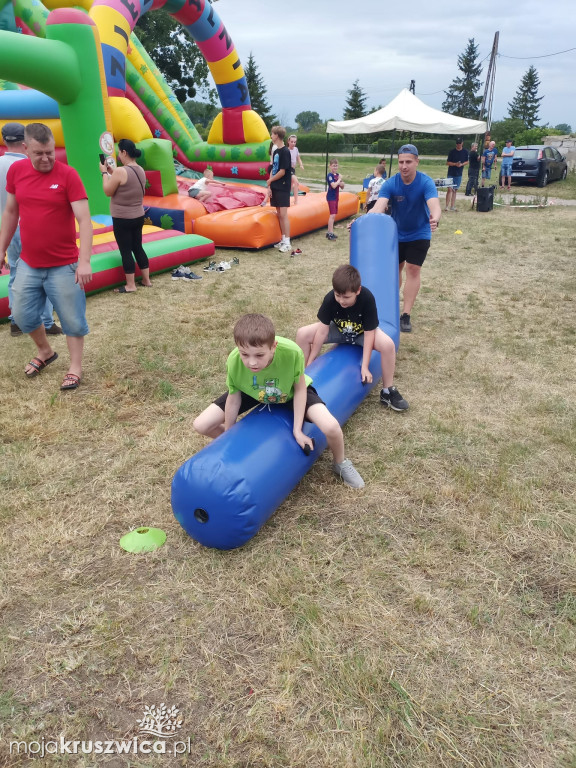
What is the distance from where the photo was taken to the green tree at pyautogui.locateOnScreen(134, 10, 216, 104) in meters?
33.7

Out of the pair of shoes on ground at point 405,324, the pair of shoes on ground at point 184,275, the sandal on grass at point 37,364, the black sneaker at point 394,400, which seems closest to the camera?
the black sneaker at point 394,400

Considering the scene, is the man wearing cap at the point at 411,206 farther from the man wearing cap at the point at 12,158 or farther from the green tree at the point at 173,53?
the green tree at the point at 173,53

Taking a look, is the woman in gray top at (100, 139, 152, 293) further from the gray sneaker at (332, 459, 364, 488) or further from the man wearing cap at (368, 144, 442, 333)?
the gray sneaker at (332, 459, 364, 488)

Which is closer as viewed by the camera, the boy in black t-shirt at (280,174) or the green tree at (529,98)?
the boy in black t-shirt at (280,174)

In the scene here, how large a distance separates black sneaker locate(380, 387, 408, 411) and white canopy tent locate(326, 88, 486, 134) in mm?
12882

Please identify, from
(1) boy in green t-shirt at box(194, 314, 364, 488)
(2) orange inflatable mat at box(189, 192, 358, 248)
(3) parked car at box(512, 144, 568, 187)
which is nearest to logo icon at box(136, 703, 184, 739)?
(1) boy in green t-shirt at box(194, 314, 364, 488)

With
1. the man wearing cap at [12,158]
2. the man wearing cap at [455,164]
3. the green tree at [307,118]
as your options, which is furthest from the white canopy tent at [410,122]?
the green tree at [307,118]

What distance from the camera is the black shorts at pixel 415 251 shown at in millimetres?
4930

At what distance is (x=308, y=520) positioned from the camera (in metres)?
2.76

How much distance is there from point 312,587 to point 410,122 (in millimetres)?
15108

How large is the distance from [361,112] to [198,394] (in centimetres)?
6058

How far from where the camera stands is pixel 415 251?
16.3 ft

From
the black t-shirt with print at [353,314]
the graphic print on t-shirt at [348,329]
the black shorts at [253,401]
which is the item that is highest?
the black t-shirt with print at [353,314]

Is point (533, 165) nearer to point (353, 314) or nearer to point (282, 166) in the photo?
point (282, 166)
